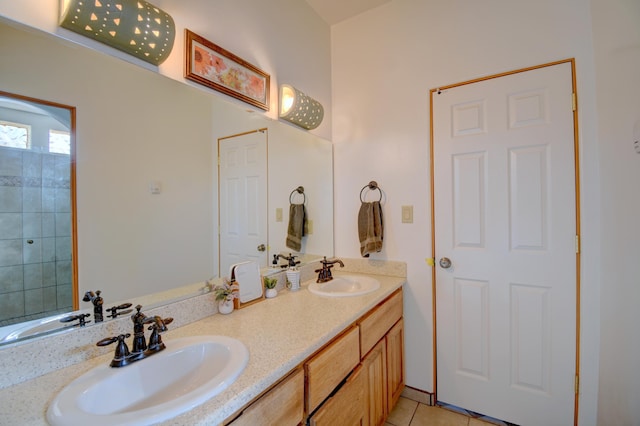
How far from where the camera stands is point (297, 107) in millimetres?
1698

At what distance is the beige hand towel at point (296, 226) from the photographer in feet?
6.35

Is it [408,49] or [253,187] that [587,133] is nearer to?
[408,49]

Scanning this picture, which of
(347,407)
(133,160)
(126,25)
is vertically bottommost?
(347,407)

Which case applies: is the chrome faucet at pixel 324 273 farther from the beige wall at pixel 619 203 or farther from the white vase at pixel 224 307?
the beige wall at pixel 619 203

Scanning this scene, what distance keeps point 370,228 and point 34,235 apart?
164 centimetres

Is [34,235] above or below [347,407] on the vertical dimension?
above

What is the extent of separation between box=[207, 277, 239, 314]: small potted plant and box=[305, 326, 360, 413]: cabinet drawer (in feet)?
1.62

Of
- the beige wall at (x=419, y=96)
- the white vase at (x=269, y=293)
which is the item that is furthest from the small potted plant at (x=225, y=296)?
the beige wall at (x=419, y=96)

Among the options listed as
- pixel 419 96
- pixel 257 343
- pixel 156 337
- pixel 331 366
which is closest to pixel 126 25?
pixel 156 337

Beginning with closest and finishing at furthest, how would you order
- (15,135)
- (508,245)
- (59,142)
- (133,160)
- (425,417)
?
(15,135) < (59,142) < (133,160) < (508,245) < (425,417)

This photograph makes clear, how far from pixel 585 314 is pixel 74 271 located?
7.57 ft

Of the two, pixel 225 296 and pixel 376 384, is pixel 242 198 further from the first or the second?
pixel 376 384

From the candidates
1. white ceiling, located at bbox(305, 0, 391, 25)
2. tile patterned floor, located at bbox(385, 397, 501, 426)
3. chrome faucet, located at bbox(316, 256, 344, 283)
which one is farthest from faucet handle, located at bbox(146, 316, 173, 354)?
white ceiling, located at bbox(305, 0, 391, 25)

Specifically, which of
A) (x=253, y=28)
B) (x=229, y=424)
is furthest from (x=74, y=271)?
(x=253, y=28)
